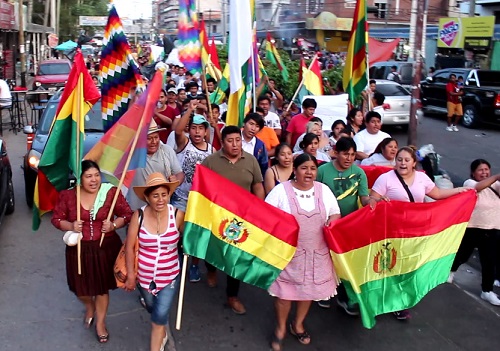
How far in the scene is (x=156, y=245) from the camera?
413 centimetres

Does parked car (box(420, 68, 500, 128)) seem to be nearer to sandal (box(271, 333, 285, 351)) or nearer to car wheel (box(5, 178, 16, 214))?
car wheel (box(5, 178, 16, 214))

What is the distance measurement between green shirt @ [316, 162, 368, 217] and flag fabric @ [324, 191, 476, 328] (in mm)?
421

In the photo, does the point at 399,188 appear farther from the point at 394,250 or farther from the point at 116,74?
the point at 116,74

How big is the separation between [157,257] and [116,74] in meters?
2.79

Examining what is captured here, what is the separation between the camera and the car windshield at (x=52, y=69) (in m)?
24.7

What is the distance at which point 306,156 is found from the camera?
4473mm

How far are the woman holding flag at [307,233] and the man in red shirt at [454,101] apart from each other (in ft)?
42.9

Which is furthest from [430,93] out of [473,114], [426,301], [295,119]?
[426,301]

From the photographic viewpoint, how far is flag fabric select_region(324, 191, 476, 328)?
453 centimetres

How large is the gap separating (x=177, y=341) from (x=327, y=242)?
154 centimetres

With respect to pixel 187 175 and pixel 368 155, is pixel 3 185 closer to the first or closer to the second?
pixel 187 175

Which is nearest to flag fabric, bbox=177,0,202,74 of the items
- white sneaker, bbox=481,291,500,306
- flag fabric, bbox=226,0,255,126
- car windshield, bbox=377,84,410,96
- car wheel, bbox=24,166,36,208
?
flag fabric, bbox=226,0,255,126

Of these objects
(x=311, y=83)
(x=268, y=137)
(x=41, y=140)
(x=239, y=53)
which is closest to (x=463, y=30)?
(x=311, y=83)

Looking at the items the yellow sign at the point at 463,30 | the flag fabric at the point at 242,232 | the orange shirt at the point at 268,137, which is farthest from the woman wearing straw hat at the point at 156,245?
the yellow sign at the point at 463,30
